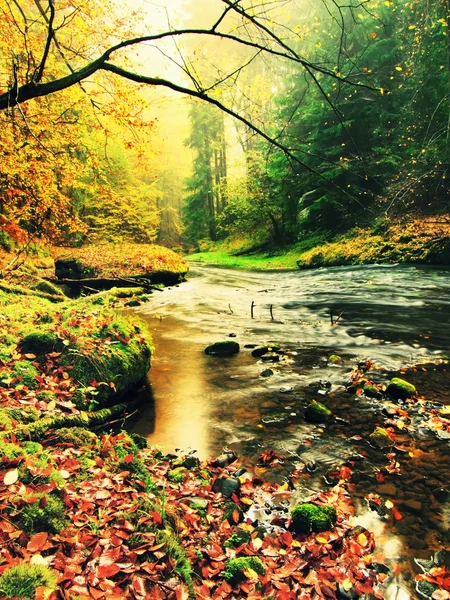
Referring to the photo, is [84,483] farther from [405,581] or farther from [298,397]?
[298,397]

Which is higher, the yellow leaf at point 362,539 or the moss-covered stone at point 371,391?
the moss-covered stone at point 371,391

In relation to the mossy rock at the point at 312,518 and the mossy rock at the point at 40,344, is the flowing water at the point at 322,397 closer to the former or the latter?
the mossy rock at the point at 312,518

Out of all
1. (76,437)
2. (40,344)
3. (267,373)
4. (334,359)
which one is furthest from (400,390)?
(40,344)

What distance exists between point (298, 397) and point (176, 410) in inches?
71.5

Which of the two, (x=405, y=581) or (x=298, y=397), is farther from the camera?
(x=298, y=397)

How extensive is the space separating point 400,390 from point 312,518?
2860 millimetres

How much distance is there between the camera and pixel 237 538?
2.88 m

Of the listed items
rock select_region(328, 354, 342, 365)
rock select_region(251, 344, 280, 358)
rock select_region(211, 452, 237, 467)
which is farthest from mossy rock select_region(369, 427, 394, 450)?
rock select_region(251, 344, 280, 358)

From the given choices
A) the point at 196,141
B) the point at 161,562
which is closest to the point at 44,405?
the point at 161,562

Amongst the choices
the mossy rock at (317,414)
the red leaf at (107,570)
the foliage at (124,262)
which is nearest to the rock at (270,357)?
the mossy rock at (317,414)

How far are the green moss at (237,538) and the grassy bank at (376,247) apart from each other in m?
15.4

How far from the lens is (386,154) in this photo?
19797 mm

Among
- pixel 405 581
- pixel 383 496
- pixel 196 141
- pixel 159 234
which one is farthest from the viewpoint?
pixel 159 234

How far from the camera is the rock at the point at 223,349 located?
7.52 metres
